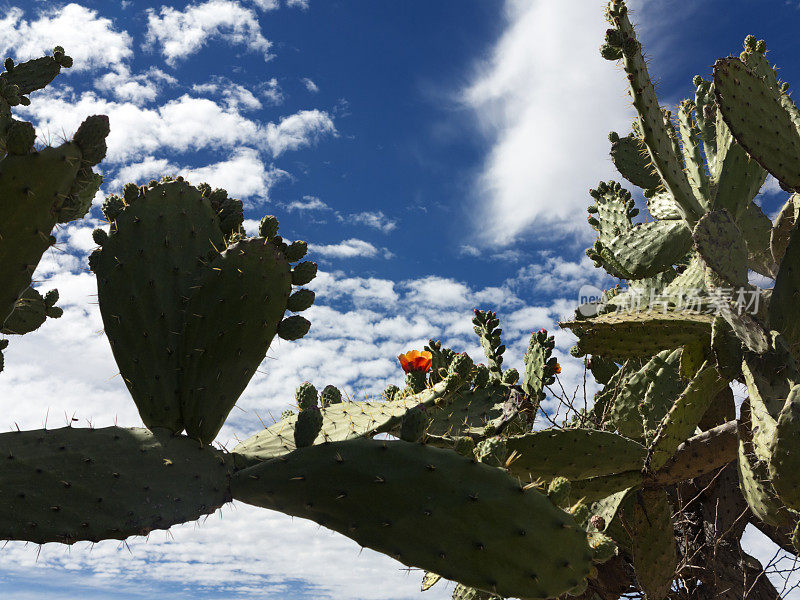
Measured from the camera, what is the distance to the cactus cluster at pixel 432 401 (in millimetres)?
1719

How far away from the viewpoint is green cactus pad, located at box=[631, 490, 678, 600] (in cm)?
362

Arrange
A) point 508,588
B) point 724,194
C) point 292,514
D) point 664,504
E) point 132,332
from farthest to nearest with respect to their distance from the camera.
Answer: point 724,194, point 664,504, point 132,332, point 292,514, point 508,588

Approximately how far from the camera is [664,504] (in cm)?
361

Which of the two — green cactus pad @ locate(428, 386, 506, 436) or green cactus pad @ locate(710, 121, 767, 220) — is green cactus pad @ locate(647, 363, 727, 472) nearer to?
green cactus pad @ locate(428, 386, 506, 436)

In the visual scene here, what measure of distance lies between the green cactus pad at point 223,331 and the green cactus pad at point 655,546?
2551 mm

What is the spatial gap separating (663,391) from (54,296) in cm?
365

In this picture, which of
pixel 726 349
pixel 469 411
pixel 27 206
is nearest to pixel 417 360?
pixel 469 411

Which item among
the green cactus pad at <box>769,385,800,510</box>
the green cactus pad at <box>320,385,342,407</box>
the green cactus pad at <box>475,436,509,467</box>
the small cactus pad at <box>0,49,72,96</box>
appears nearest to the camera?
the green cactus pad at <box>475,436,509,467</box>

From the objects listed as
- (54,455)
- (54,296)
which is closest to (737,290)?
(54,455)

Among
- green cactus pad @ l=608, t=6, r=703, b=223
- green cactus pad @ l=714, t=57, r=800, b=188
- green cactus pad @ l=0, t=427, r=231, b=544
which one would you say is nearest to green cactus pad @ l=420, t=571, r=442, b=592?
green cactus pad @ l=0, t=427, r=231, b=544

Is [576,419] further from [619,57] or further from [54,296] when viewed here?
[54,296]

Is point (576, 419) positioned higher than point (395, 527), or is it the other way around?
point (576, 419)

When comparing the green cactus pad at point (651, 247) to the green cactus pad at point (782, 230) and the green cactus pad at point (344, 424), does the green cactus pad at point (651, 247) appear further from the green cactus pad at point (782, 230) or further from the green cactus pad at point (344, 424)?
the green cactus pad at point (344, 424)

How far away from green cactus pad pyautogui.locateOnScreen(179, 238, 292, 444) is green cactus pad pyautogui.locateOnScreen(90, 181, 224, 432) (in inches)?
2.6
